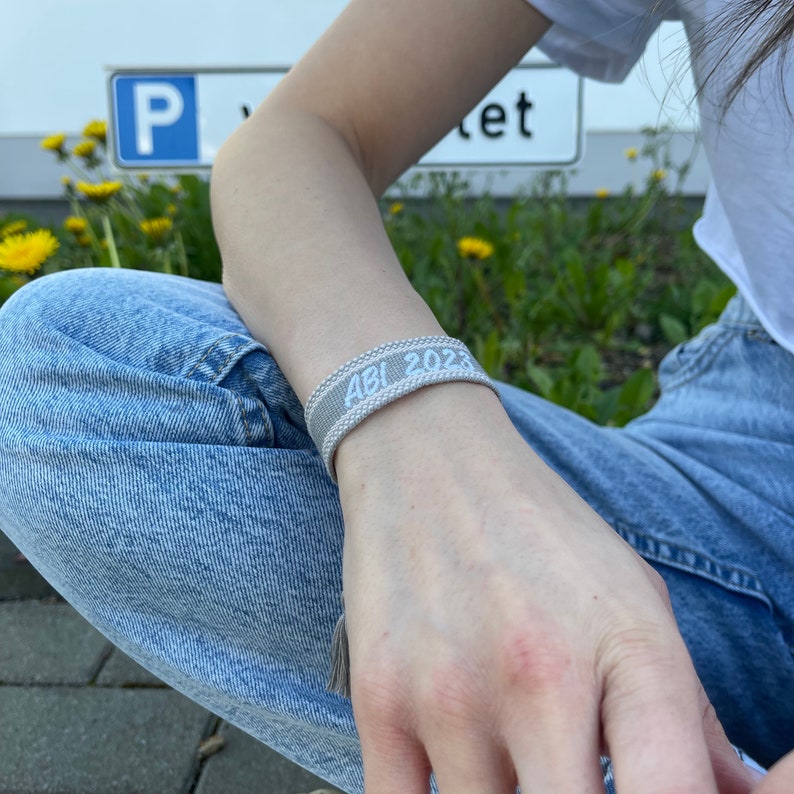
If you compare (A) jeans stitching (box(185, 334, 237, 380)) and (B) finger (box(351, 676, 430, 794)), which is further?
(A) jeans stitching (box(185, 334, 237, 380))

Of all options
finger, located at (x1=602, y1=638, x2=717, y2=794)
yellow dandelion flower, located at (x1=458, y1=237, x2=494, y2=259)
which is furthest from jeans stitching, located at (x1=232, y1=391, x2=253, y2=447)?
yellow dandelion flower, located at (x1=458, y1=237, x2=494, y2=259)

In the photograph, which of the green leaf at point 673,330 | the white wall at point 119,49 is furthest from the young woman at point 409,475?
the white wall at point 119,49

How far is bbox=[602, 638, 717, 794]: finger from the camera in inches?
15.0

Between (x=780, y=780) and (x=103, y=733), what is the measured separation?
1.02 meters

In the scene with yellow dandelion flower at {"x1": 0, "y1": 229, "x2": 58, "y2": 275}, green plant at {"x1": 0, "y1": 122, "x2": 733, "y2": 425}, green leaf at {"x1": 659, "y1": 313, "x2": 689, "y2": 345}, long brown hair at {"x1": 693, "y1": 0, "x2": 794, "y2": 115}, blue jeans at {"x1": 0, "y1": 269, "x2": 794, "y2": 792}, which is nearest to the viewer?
long brown hair at {"x1": 693, "y1": 0, "x2": 794, "y2": 115}

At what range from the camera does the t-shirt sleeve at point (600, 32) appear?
0.79 meters

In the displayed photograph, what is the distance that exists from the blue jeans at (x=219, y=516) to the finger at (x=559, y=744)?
0.91ft

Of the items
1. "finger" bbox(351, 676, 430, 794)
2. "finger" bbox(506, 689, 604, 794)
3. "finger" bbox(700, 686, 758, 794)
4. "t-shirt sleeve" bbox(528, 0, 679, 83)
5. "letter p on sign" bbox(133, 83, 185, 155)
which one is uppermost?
"t-shirt sleeve" bbox(528, 0, 679, 83)

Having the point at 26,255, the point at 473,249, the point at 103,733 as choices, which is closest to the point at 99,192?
the point at 26,255

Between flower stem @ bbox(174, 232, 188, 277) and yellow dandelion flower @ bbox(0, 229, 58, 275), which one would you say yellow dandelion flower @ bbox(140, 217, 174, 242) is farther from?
yellow dandelion flower @ bbox(0, 229, 58, 275)

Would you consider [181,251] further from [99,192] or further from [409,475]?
[409,475]

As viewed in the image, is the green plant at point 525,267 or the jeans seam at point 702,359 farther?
the green plant at point 525,267

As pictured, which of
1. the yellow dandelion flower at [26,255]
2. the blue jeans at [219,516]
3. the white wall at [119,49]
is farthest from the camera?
the white wall at [119,49]

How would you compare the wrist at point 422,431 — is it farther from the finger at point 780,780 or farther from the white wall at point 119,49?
the white wall at point 119,49
